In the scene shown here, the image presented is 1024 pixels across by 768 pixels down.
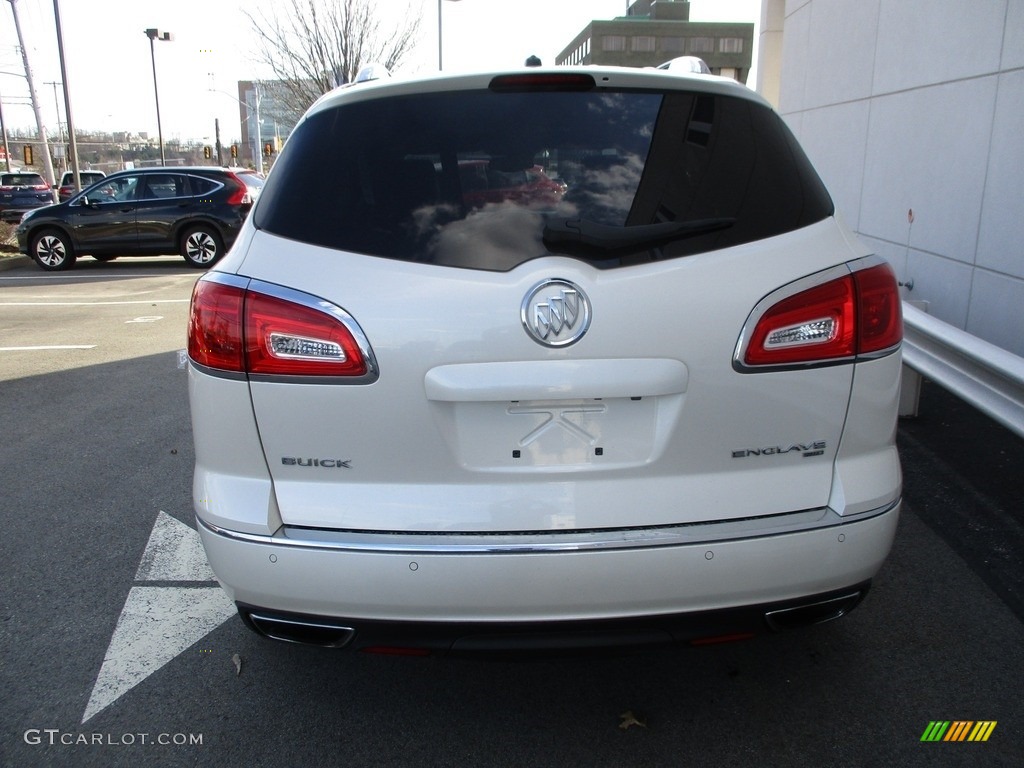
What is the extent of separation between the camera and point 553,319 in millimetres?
2100

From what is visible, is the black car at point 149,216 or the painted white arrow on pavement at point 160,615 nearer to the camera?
the painted white arrow on pavement at point 160,615

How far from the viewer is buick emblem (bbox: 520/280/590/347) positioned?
2.10 m

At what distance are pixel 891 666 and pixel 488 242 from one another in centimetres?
199

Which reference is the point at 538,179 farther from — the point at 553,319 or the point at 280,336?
the point at 280,336

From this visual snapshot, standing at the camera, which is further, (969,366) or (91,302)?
(91,302)

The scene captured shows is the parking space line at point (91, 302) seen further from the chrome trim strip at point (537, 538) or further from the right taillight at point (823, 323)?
the right taillight at point (823, 323)

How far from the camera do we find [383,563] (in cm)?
213

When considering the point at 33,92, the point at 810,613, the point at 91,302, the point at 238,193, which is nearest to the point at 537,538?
the point at 810,613

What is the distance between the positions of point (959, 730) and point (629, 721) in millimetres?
963

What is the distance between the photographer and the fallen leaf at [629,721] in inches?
105

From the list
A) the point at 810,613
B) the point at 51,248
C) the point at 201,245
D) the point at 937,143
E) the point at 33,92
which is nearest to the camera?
the point at 810,613

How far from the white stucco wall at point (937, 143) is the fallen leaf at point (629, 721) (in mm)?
4505

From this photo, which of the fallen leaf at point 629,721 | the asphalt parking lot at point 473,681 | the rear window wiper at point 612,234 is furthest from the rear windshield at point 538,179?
the fallen leaf at point 629,721

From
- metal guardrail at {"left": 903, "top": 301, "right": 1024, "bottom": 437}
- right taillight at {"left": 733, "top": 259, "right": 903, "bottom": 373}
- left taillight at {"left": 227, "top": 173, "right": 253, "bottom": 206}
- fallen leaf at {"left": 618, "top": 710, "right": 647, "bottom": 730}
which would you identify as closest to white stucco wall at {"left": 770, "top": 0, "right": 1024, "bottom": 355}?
metal guardrail at {"left": 903, "top": 301, "right": 1024, "bottom": 437}
